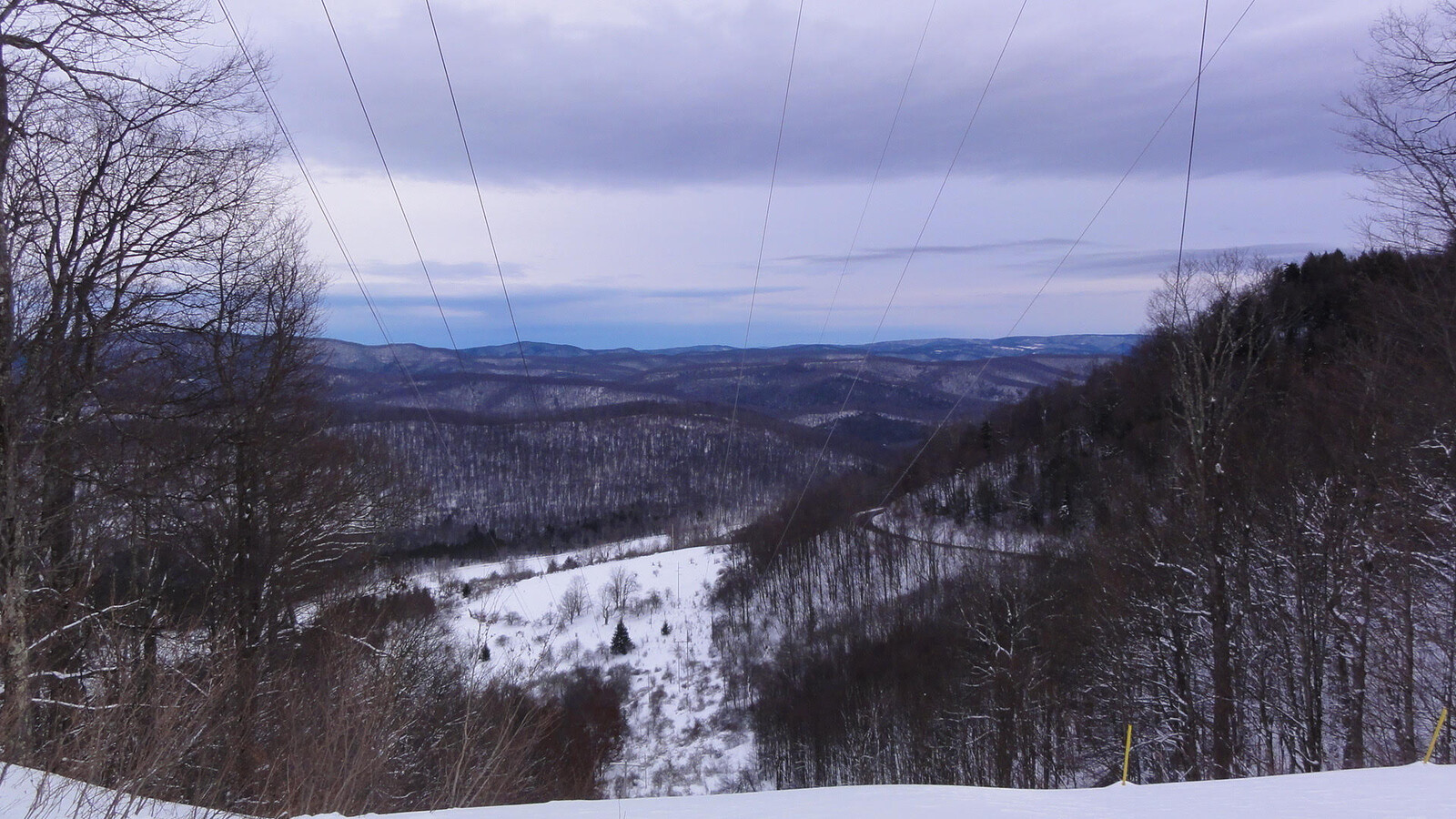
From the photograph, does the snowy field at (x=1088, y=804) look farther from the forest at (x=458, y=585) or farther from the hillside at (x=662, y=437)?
the hillside at (x=662, y=437)

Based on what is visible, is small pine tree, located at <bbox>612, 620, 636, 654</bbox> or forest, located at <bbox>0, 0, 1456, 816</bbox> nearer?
forest, located at <bbox>0, 0, 1456, 816</bbox>

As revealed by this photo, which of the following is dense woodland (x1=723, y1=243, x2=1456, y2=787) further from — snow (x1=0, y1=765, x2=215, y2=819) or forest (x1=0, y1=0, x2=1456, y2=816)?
snow (x1=0, y1=765, x2=215, y2=819)

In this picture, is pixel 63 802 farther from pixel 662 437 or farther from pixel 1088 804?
pixel 662 437

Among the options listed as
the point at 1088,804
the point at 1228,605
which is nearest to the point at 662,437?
the point at 1228,605

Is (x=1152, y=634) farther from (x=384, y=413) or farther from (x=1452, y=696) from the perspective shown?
(x=384, y=413)

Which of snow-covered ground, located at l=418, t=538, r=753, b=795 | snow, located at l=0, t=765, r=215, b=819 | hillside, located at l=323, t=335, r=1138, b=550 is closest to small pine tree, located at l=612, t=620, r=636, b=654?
snow-covered ground, located at l=418, t=538, r=753, b=795

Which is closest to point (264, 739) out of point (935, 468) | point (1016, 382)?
point (935, 468)
